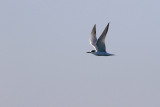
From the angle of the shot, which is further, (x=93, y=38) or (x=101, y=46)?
(x=93, y=38)

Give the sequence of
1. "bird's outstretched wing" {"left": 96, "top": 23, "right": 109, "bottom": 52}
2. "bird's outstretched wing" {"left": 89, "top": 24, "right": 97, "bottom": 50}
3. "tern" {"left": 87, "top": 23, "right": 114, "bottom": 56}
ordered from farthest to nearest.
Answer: "bird's outstretched wing" {"left": 89, "top": 24, "right": 97, "bottom": 50} < "tern" {"left": 87, "top": 23, "right": 114, "bottom": 56} < "bird's outstretched wing" {"left": 96, "top": 23, "right": 109, "bottom": 52}

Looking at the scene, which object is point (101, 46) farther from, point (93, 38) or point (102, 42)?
point (93, 38)

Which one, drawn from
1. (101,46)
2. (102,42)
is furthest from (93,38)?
(102,42)

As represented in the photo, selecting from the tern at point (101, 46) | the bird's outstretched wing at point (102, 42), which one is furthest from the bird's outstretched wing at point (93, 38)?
the bird's outstretched wing at point (102, 42)

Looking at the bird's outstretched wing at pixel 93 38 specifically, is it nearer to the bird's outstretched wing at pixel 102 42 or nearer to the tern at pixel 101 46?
the tern at pixel 101 46

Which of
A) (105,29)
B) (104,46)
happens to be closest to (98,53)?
(104,46)

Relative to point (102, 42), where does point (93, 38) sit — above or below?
above

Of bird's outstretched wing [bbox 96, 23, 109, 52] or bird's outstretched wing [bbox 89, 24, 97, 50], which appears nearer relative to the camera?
A: bird's outstretched wing [bbox 96, 23, 109, 52]

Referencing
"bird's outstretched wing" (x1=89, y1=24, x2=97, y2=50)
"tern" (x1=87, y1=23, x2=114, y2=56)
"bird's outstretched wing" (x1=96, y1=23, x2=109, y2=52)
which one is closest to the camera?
"bird's outstretched wing" (x1=96, y1=23, x2=109, y2=52)

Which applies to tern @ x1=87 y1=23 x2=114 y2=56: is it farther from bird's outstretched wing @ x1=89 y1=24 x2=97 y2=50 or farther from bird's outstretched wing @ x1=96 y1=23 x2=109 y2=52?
bird's outstretched wing @ x1=89 y1=24 x2=97 y2=50

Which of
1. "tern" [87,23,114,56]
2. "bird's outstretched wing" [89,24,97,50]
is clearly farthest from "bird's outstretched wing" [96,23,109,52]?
"bird's outstretched wing" [89,24,97,50]

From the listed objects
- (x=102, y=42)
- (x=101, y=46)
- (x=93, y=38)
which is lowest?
(x=101, y=46)

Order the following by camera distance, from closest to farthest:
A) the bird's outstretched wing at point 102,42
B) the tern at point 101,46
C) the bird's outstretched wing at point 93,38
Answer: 1. the bird's outstretched wing at point 102,42
2. the tern at point 101,46
3. the bird's outstretched wing at point 93,38

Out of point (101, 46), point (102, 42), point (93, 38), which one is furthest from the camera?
point (93, 38)
